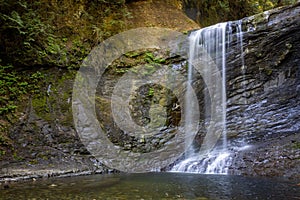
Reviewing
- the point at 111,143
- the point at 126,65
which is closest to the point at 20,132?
the point at 111,143

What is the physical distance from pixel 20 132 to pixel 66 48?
348 centimetres

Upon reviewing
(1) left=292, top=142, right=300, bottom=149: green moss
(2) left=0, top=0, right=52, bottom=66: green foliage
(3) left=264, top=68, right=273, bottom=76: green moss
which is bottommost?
(1) left=292, top=142, right=300, bottom=149: green moss

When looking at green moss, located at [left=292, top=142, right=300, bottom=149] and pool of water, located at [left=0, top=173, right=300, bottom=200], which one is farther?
green moss, located at [left=292, top=142, right=300, bottom=149]

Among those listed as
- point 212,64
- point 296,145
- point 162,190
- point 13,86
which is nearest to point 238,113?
point 212,64

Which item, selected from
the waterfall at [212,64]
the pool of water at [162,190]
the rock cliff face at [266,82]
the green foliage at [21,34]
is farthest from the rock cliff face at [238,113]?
the pool of water at [162,190]

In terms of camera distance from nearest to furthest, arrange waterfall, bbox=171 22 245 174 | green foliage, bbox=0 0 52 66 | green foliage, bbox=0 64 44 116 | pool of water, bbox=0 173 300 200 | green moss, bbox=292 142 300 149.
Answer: pool of water, bbox=0 173 300 200 → green moss, bbox=292 142 300 149 → green foliage, bbox=0 64 44 116 → green foliage, bbox=0 0 52 66 → waterfall, bbox=171 22 245 174

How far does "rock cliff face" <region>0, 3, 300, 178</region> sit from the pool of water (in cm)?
120

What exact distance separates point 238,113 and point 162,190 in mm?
5381

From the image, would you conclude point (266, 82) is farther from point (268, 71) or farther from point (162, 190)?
point (162, 190)

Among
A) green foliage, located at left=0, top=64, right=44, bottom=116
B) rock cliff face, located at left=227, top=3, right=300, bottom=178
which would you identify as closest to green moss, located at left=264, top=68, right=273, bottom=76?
rock cliff face, located at left=227, top=3, right=300, bottom=178

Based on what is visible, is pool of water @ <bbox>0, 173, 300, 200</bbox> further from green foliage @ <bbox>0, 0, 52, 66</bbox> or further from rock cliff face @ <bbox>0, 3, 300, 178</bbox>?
green foliage @ <bbox>0, 0, 52, 66</bbox>

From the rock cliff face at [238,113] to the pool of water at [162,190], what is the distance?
120 cm

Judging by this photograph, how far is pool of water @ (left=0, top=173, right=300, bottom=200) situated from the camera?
13.6 feet

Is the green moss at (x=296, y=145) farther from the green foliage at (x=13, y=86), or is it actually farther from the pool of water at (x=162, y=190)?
the green foliage at (x=13, y=86)
